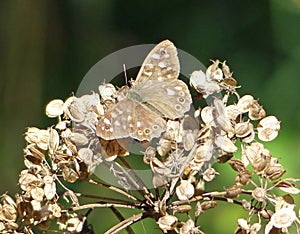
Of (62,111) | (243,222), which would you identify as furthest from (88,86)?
(243,222)

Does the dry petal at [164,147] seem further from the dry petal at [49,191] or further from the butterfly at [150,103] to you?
the dry petal at [49,191]

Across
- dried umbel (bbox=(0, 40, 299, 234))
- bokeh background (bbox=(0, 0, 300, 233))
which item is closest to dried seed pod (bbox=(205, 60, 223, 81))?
dried umbel (bbox=(0, 40, 299, 234))

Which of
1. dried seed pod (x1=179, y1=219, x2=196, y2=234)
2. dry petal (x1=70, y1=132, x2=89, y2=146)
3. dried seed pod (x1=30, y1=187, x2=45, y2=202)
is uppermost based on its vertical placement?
dry petal (x1=70, y1=132, x2=89, y2=146)

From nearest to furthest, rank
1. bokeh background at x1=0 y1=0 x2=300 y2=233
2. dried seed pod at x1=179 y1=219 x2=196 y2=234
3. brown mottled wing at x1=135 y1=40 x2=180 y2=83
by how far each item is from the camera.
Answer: dried seed pod at x1=179 y1=219 x2=196 y2=234
brown mottled wing at x1=135 y1=40 x2=180 y2=83
bokeh background at x1=0 y1=0 x2=300 y2=233

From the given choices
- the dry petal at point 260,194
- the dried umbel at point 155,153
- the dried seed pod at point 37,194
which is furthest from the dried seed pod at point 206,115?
the dried seed pod at point 37,194

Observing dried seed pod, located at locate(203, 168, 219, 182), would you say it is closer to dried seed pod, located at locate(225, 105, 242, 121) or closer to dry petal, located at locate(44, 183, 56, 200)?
dried seed pod, located at locate(225, 105, 242, 121)

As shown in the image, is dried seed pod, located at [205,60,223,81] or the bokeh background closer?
dried seed pod, located at [205,60,223,81]

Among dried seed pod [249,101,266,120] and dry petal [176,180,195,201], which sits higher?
dried seed pod [249,101,266,120]
